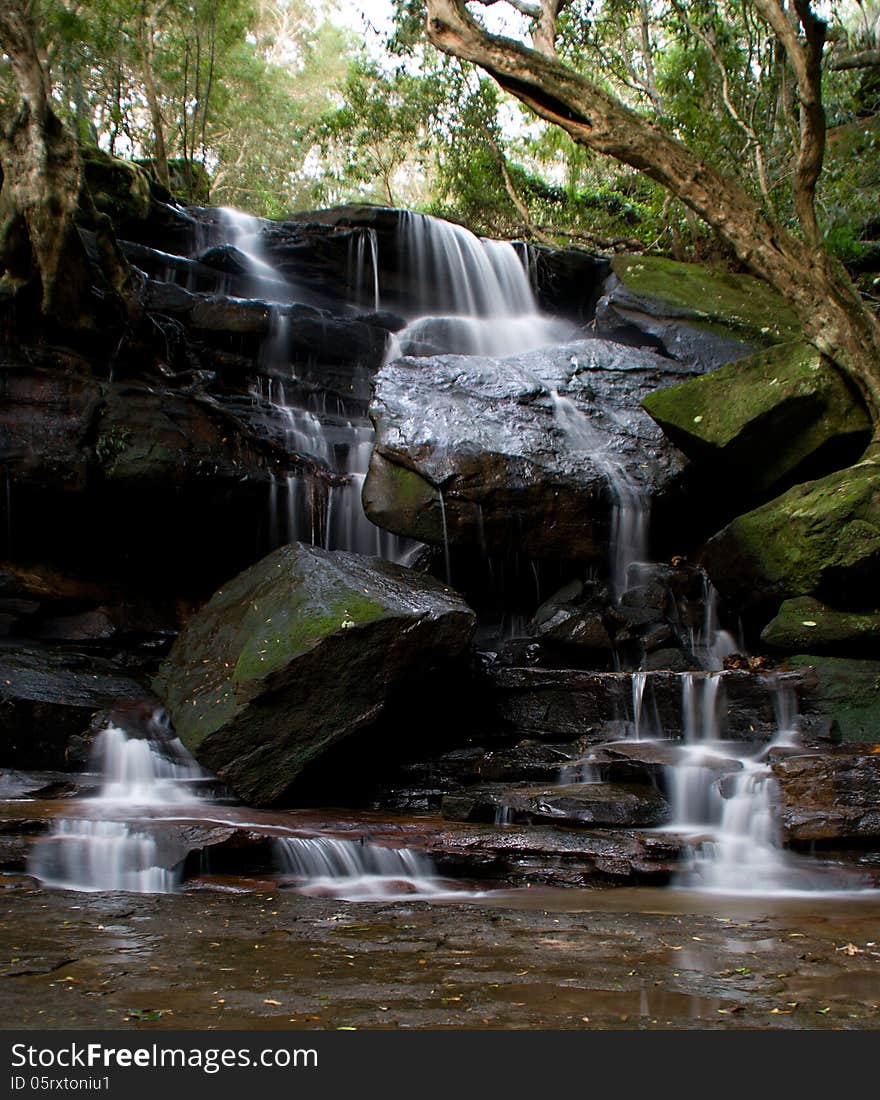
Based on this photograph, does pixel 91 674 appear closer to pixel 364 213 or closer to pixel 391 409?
pixel 391 409

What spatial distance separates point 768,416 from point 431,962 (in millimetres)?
7289

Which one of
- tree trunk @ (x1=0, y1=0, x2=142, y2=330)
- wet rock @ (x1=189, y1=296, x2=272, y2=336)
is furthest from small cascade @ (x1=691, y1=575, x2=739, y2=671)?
tree trunk @ (x1=0, y1=0, x2=142, y2=330)

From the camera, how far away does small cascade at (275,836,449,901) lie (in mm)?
5184

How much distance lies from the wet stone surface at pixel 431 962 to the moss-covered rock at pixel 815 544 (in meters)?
3.74

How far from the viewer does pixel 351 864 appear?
5.34 m

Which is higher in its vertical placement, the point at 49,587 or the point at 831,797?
the point at 49,587

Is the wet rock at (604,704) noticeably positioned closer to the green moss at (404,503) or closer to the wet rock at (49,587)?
the green moss at (404,503)

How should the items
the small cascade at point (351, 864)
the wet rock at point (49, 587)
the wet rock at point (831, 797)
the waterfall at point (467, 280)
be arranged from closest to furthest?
the small cascade at point (351, 864), the wet rock at point (831, 797), the wet rock at point (49, 587), the waterfall at point (467, 280)

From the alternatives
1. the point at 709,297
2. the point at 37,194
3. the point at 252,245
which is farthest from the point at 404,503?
the point at 252,245

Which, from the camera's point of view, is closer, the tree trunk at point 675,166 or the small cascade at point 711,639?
the small cascade at point 711,639

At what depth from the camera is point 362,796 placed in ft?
22.3

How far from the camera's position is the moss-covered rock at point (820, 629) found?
7.61 metres

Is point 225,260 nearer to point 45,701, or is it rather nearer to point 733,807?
point 45,701

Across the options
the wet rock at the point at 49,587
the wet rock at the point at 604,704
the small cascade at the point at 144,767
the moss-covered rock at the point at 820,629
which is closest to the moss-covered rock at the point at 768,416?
the moss-covered rock at the point at 820,629
